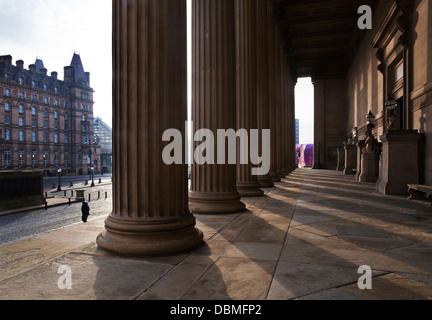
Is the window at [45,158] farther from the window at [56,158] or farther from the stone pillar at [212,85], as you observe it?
the stone pillar at [212,85]

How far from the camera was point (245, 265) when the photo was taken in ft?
13.5

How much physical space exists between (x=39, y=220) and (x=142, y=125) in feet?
92.6

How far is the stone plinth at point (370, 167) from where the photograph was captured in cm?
1831

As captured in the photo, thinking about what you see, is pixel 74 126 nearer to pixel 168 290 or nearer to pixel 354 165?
pixel 354 165

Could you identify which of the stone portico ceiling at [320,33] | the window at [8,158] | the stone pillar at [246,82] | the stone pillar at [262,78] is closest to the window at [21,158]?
the window at [8,158]

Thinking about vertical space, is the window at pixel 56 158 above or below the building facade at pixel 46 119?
below

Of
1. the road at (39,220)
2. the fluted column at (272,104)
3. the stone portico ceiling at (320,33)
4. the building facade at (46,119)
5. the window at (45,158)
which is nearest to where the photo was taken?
the fluted column at (272,104)

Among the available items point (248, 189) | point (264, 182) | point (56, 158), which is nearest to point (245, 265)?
point (248, 189)

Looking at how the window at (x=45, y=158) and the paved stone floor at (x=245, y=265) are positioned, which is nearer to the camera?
the paved stone floor at (x=245, y=265)

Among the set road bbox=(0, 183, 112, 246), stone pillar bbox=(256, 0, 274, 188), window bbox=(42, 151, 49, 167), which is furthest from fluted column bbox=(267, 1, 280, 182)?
window bbox=(42, 151, 49, 167)

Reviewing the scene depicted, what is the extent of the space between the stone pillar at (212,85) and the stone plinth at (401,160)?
771 centimetres

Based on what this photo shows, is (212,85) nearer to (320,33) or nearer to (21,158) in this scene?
(320,33)

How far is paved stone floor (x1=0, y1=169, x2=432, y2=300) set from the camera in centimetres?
327
